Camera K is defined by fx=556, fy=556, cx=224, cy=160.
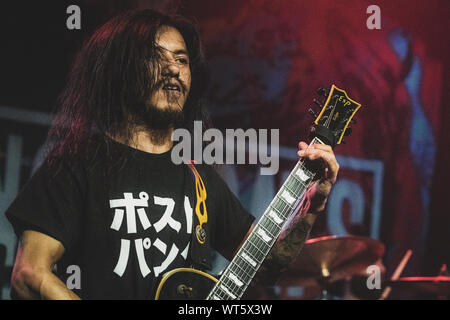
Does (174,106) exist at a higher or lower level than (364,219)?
higher

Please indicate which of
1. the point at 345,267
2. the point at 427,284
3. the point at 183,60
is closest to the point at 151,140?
the point at 183,60

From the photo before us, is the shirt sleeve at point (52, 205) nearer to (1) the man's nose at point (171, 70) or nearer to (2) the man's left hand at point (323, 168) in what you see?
(1) the man's nose at point (171, 70)

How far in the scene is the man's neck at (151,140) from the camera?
2127 millimetres

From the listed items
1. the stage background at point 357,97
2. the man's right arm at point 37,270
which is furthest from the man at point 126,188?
the stage background at point 357,97

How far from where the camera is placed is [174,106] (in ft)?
7.04

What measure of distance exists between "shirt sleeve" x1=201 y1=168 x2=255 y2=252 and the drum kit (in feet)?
2.84

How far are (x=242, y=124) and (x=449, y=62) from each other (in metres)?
1.77

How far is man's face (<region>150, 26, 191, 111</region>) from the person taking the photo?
215cm

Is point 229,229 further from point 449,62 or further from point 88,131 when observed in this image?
point 449,62

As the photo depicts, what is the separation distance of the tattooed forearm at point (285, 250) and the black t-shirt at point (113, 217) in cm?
36

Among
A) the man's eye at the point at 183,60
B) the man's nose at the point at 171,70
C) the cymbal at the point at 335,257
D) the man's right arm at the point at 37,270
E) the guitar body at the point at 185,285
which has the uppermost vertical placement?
the man's eye at the point at 183,60

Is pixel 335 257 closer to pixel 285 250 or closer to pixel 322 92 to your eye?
pixel 285 250

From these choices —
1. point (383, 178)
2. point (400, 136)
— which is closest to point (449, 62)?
point (400, 136)

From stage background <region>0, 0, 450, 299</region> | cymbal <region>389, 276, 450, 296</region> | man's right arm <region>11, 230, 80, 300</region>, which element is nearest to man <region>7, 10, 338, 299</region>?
man's right arm <region>11, 230, 80, 300</region>
